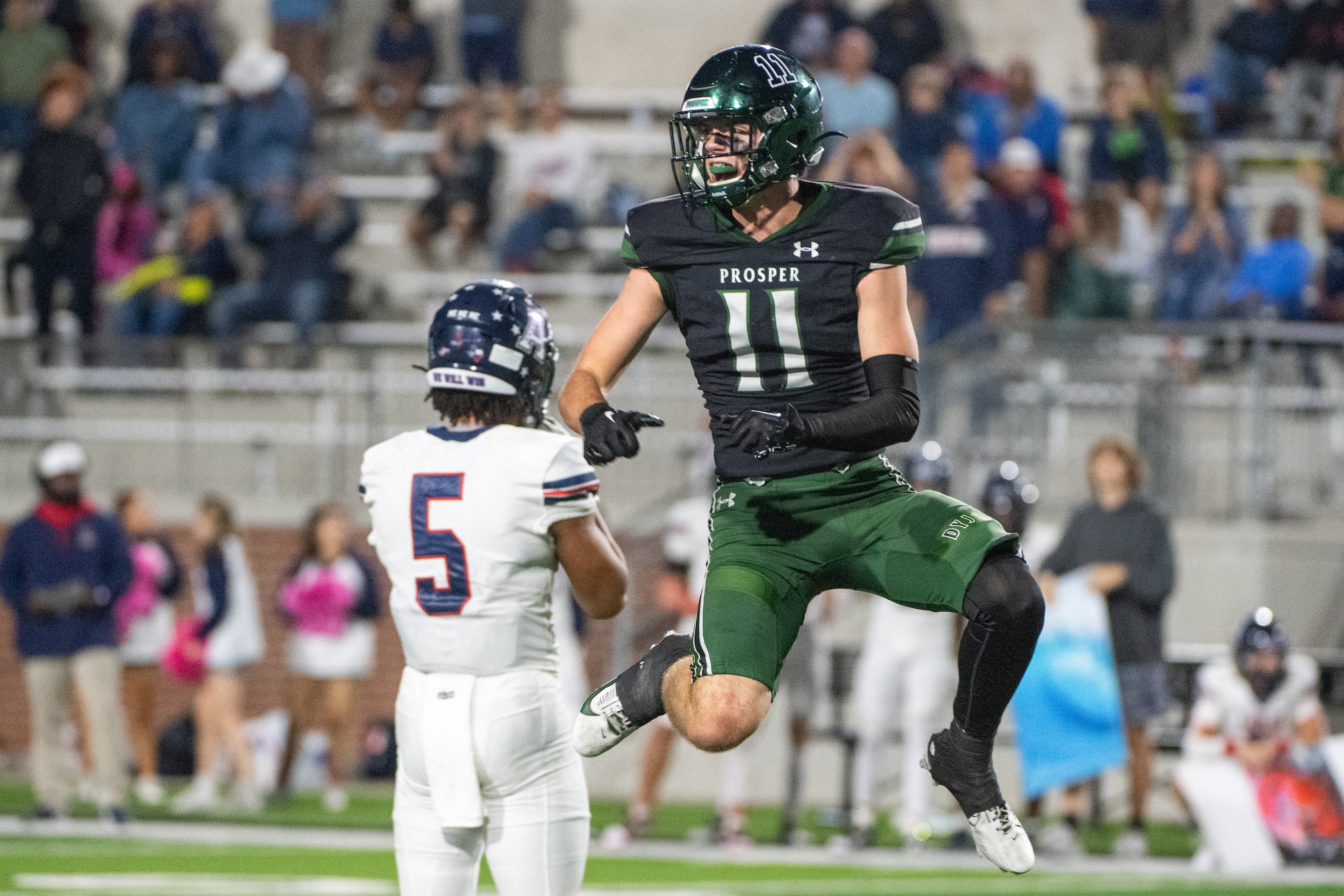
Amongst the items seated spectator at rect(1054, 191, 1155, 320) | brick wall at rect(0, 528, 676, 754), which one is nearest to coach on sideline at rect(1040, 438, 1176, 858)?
seated spectator at rect(1054, 191, 1155, 320)

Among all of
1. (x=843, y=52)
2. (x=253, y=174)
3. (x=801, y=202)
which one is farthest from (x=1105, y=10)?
(x=801, y=202)

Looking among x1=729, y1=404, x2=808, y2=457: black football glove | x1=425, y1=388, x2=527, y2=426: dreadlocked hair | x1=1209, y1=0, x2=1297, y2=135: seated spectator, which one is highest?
x1=1209, y1=0, x2=1297, y2=135: seated spectator

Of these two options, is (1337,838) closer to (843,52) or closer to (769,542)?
(769,542)

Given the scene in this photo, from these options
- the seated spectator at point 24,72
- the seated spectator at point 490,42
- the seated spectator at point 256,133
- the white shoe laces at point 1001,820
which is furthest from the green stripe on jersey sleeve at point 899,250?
the seated spectator at point 24,72

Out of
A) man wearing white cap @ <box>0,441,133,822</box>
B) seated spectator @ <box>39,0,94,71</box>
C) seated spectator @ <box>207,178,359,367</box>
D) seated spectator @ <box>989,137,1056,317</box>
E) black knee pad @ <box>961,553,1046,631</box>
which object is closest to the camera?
black knee pad @ <box>961,553,1046,631</box>

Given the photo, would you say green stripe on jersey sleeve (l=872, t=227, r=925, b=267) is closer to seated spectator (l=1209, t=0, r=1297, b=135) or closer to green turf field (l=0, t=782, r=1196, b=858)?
green turf field (l=0, t=782, r=1196, b=858)

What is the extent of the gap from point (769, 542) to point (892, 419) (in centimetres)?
46

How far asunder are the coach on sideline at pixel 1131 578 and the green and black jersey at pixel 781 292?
576cm

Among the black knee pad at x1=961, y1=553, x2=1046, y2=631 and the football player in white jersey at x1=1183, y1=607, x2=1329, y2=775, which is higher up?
the black knee pad at x1=961, y1=553, x2=1046, y2=631

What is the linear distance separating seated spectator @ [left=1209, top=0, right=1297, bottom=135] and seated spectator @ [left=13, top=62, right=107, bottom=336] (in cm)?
874

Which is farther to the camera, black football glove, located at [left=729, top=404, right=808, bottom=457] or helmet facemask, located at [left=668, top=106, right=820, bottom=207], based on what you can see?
helmet facemask, located at [left=668, top=106, right=820, bottom=207]

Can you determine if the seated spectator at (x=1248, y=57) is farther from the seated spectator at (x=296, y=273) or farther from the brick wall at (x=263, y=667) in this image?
the brick wall at (x=263, y=667)

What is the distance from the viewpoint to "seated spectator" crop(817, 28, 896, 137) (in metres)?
14.8

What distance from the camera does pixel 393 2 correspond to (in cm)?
1784
